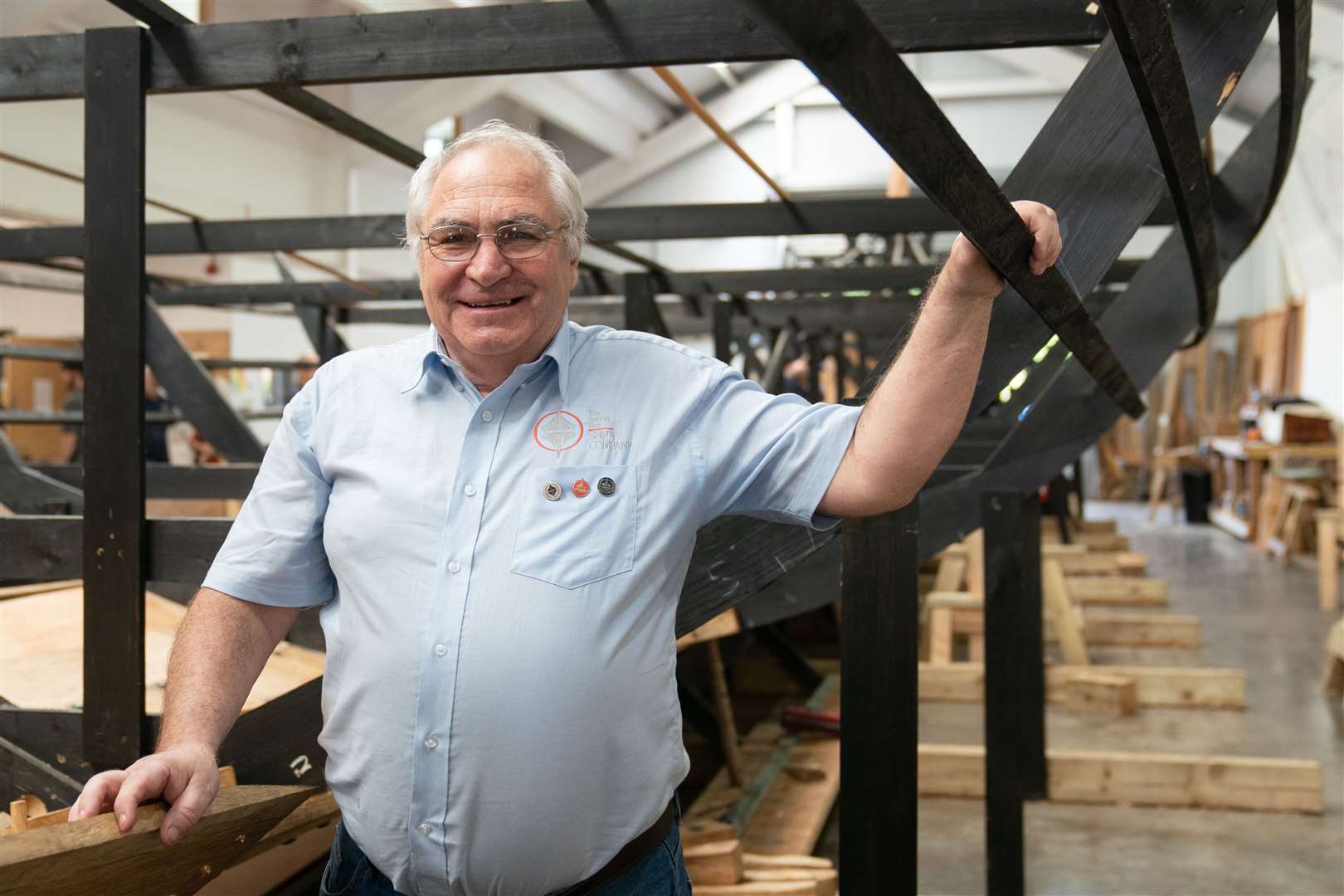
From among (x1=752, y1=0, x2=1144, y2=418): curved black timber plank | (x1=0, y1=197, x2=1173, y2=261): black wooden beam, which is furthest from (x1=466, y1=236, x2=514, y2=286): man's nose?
(x1=0, y1=197, x2=1173, y2=261): black wooden beam

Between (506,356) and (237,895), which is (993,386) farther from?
(237,895)

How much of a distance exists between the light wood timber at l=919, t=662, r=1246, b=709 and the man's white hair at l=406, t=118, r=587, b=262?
4.30 metres

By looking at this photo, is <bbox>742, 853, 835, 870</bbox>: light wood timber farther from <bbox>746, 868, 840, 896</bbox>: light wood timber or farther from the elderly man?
the elderly man

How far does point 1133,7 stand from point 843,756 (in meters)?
1.32

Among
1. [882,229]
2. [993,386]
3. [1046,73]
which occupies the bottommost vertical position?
[993,386]

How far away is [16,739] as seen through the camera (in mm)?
2146

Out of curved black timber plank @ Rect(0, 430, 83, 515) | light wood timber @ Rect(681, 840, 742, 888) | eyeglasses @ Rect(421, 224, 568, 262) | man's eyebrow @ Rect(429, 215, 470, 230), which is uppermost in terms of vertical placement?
man's eyebrow @ Rect(429, 215, 470, 230)

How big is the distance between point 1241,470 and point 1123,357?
12.8 meters

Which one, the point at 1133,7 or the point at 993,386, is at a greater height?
the point at 1133,7

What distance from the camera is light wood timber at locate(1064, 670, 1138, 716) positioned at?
549 cm

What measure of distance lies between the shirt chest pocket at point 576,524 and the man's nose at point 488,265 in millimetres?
266

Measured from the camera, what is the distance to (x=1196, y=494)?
15297 millimetres

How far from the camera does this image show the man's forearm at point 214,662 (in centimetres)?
152

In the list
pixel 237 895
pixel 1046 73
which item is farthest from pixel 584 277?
pixel 1046 73
